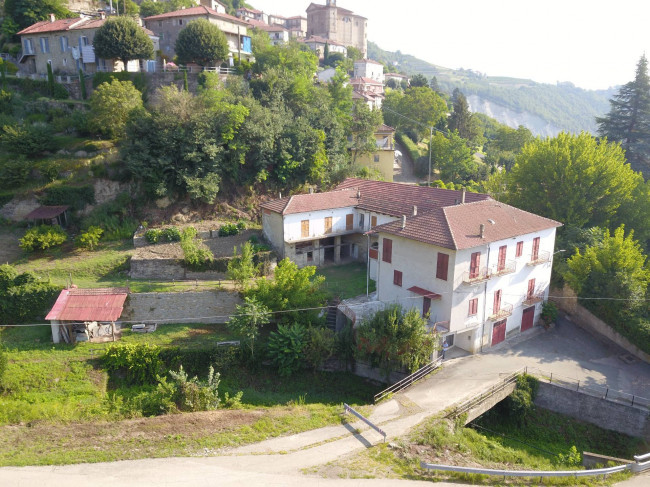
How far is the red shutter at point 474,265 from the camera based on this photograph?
25.5m

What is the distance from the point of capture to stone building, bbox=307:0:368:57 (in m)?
112

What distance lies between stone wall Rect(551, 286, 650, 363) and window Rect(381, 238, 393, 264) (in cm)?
1212

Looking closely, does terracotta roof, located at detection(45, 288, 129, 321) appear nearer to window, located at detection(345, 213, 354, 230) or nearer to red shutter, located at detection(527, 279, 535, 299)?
window, located at detection(345, 213, 354, 230)

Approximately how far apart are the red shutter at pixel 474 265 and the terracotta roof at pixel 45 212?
97.9 ft

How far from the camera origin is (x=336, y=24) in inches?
4476

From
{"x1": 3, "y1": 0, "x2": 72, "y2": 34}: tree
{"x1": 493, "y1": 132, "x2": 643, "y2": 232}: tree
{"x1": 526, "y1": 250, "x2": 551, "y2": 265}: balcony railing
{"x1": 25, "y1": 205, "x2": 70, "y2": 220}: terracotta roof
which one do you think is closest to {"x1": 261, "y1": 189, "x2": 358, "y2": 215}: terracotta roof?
{"x1": 526, "y1": 250, "x2": 551, "y2": 265}: balcony railing

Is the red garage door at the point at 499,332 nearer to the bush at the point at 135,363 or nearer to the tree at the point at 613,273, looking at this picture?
the tree at the point at 613,273

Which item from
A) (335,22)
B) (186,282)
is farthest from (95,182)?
(335,22)

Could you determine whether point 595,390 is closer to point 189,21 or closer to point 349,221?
point 349,221

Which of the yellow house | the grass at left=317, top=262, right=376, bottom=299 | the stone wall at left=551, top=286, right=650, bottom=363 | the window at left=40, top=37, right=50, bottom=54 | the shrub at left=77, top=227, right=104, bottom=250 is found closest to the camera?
the stone wall at left=551, top=286, right=650, bottom=363

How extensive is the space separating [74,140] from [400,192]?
92.1ft

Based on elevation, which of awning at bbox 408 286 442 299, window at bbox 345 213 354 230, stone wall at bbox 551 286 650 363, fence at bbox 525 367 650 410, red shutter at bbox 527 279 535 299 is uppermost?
window at bbox 345 213 354 230

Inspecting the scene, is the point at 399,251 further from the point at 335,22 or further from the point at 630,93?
the point at 335,22

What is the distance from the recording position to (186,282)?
31062mm
